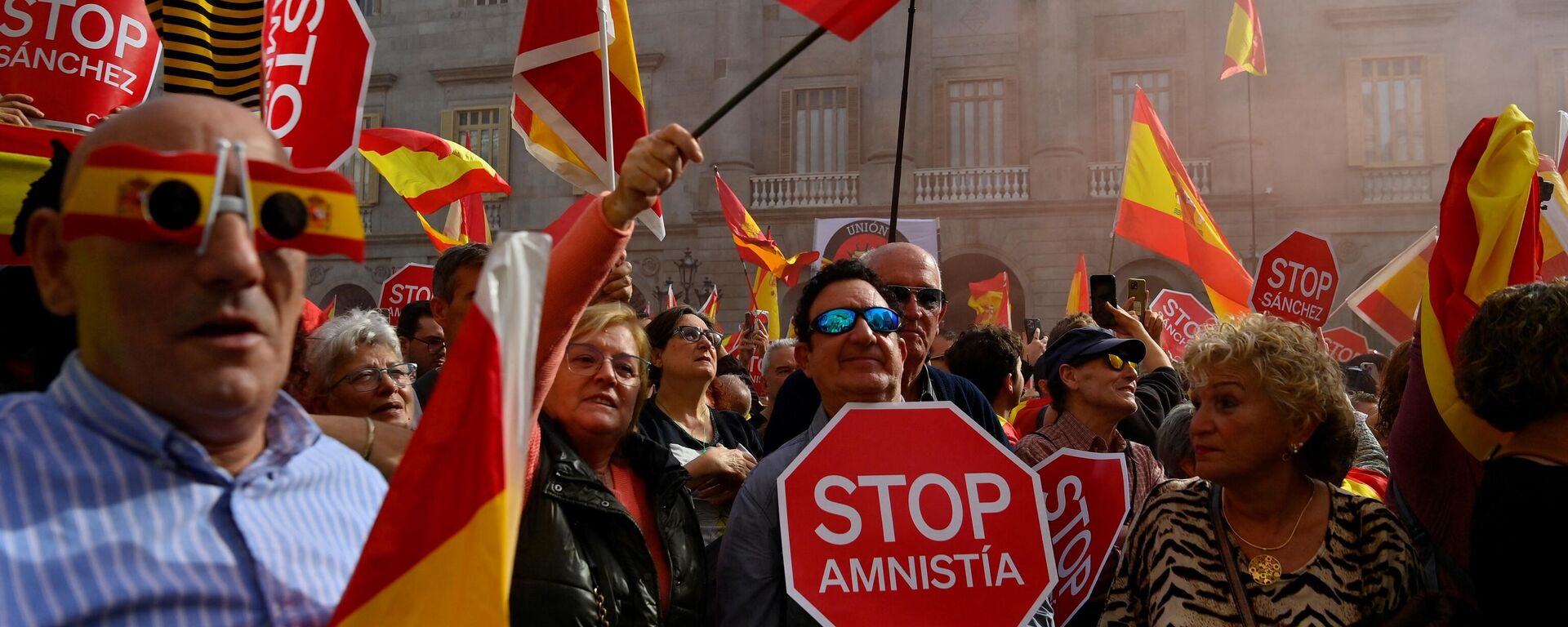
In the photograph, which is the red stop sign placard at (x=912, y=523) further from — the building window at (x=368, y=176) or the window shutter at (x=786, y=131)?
the building window at (x=368, y=176)

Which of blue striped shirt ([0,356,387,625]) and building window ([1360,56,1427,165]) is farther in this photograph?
building window ([1360,56,1427,165])

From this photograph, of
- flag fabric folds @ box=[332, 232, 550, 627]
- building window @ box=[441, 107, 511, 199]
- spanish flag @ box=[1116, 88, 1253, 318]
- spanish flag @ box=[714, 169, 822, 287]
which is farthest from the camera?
building window @ box=[441, 107, 511, 199]

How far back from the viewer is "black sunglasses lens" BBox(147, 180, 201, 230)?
115cm

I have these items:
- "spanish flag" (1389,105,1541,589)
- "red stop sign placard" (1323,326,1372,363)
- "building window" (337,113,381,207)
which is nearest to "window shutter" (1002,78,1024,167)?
"red stop sign placard" (1323,326,1372,363)

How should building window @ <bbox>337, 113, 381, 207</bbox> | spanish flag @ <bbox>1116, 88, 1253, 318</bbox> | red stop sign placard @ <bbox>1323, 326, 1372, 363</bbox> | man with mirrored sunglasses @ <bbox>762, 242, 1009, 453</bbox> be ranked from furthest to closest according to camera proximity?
building window @ <bbox>337, 113, 381, 207</bbox> → red stop sign placard @ <bbox>1323, 326, 1372, 363</bbox> → spanish flag @ <bbox>1116, 88, 1253, 318</bbox> → man with mirrored sunglasses @ <bbox>762, 242, 1009, 453</bbox>

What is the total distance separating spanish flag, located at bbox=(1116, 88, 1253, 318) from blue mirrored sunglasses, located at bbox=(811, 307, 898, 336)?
18.3 ft

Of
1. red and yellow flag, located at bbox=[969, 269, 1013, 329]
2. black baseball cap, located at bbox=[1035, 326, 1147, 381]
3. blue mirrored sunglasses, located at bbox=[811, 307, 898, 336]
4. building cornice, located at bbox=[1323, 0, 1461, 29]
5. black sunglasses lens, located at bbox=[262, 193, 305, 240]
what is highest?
building cornice, located at bbox=[1323, 0, 1461, 29]

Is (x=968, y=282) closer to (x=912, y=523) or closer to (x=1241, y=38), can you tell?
(x=1241, y=38)

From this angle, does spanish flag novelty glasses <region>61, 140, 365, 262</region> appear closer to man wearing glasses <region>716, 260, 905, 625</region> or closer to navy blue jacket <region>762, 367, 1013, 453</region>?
man wearing glasses <region>716, 260, 905, 625</region>

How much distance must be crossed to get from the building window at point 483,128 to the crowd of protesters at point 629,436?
18.5m

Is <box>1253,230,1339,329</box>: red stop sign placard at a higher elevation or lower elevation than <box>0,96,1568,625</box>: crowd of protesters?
higher

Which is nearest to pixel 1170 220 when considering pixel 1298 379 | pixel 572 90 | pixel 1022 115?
pixel 572 90

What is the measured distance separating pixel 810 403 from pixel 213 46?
1964mm

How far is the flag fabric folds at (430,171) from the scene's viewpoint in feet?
24.6
